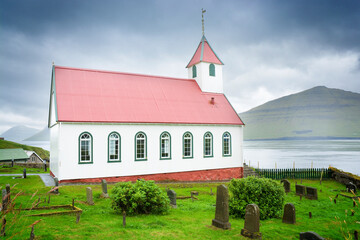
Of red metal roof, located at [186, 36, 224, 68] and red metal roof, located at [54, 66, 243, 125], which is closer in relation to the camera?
red metal roof, located at [54, 66, 243, 125]

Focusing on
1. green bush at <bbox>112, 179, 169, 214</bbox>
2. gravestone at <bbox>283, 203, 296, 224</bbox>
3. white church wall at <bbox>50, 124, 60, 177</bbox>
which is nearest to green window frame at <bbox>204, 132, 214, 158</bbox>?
white church wall at <bbox>50, 124, 60, 177</bbox>

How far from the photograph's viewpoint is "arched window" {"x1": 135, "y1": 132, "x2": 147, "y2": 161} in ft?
71.2

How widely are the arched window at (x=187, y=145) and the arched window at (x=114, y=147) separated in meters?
5.79

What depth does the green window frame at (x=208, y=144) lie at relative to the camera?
81.7ft

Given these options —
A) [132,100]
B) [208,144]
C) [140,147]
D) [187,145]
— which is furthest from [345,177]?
[132,100]

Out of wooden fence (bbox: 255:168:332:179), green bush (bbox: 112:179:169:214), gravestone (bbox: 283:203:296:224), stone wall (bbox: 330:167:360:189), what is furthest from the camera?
wooden fence (bbox: 255:168:332:179)

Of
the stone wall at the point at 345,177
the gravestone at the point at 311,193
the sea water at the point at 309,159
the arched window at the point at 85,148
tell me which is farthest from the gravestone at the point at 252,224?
the sea water at the point at 309,159

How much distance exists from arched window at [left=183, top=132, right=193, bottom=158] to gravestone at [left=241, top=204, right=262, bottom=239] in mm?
14573

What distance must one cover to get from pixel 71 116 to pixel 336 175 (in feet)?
83.5

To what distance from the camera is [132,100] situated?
2327 centimetres

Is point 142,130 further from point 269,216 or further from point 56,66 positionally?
point 269,216

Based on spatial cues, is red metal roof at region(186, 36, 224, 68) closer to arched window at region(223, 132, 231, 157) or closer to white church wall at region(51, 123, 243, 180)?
white church wall at region(51, 123, 243, 180)

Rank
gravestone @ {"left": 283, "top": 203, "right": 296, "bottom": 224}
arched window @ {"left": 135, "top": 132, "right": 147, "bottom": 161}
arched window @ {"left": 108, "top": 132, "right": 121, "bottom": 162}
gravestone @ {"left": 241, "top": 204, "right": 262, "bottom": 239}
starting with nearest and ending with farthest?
gravestone @ {"left": 241, "top": 204, "right": 262, "bottom": 239}, gravestone @ {"left": 283, "top": 203, "right": 296, "bottom": 224}, arched window @ {"left": 108, "top": 132, "right": 121, "bottom": 162}, arched window @ {"left": 135, "top": 132, "right": 147, "bottom": 161}

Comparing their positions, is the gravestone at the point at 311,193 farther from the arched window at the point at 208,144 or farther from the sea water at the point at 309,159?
the sea water at the point at 309,159
